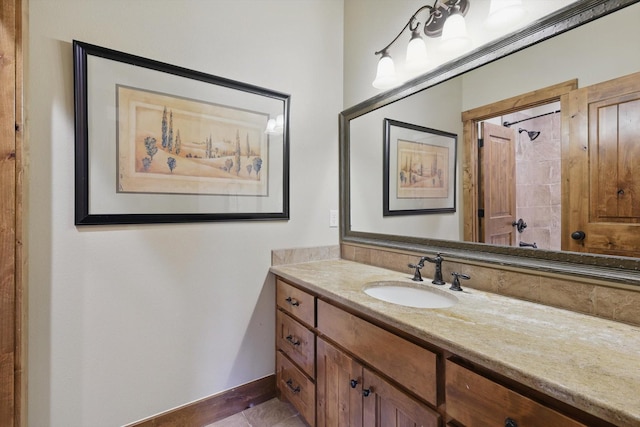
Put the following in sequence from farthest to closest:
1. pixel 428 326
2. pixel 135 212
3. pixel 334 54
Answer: pixel 334 54, pixel 135 212, pixel 428 326

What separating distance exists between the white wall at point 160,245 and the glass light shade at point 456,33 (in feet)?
2.93

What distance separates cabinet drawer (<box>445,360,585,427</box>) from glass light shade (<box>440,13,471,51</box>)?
134 cm

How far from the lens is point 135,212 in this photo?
1.42 meters

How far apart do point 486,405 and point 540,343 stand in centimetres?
22

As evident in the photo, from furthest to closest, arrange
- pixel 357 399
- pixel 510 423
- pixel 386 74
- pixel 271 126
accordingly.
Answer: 1. pixel 271 126
2. pixel 386 74
3. pixel 357 399
4. pixel 510 423

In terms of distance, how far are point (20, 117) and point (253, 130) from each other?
3.24 ft

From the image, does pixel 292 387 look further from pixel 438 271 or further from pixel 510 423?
pixel 510 423

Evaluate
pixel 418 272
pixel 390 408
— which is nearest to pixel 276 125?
pixel 418 272

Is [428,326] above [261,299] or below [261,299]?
above

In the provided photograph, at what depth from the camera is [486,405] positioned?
728mm

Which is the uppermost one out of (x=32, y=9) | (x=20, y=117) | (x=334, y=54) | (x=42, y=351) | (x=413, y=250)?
(x=334, y=54)

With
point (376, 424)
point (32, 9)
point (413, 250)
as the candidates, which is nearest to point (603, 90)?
point (413, 250)

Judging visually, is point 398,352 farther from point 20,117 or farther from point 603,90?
point 20,117

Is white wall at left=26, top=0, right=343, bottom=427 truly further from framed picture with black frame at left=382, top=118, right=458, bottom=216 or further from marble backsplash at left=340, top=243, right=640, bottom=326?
marble backsplash at left=340, top=243, right=640, bottom=326
